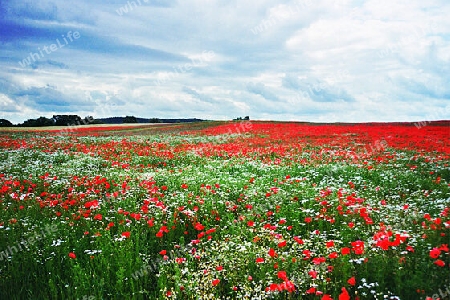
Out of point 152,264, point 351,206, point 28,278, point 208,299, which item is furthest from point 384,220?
point 28,278

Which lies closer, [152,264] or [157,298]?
[157,298]

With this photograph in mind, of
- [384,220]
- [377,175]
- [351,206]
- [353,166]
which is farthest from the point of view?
[353,166]

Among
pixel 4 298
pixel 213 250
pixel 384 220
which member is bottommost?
pixel 4 298

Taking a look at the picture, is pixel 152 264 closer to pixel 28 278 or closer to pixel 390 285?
pixel 28 278

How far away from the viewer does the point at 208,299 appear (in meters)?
4.47

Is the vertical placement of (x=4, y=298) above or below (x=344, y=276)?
below

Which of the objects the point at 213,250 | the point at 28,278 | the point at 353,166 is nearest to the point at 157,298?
the point at 213,250

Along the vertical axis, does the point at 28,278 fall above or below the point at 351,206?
below

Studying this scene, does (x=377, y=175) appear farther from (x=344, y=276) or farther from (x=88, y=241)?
(x=88, y=241)

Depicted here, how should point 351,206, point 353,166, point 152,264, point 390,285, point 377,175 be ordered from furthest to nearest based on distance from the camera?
1. point 353,166
2. point 377,175
3. point 351,206
4. point 152,264
5. point 390,285

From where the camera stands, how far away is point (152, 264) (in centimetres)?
558

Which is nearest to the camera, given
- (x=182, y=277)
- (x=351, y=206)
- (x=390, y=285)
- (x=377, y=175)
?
(x=390, y=285)

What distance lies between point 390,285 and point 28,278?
580 centimetres

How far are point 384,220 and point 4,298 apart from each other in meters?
7.02
